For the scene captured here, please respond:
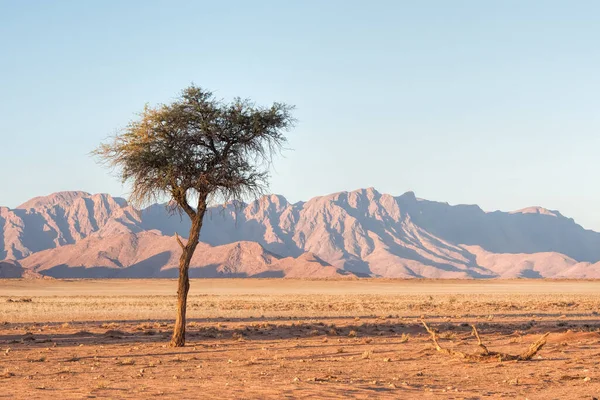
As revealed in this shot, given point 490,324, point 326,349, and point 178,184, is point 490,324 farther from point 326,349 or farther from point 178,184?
point 178,184

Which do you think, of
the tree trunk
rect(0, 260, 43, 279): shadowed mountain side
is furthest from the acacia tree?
rect(0, 260, 43, 279): shadowed mountain side

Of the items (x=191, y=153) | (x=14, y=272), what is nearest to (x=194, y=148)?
(x=191, y=153)

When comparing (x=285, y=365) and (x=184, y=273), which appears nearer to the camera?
(x=285, y=365)

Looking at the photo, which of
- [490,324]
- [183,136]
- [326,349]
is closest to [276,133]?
[183,136]

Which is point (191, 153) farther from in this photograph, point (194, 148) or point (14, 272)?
point (14, 272)

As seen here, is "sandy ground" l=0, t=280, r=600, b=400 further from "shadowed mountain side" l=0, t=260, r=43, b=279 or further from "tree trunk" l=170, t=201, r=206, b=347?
"shadowed mountain side" l=0, t=260, r=43, b=279

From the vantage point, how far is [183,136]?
2336 cm

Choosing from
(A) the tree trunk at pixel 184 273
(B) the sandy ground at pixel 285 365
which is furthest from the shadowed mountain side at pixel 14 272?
(A) the tree trunk at pixel 184 273

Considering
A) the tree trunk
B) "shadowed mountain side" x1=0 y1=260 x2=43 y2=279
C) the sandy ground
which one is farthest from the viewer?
"shadowed mountain side" x1=0 y1=260 x2=43 y2=279

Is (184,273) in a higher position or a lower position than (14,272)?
higher

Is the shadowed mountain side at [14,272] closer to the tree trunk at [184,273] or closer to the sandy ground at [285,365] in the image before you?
the sandy ground at [285,365]

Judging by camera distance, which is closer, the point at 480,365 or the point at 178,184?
the point at 480,365

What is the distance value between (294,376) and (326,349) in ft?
20.6

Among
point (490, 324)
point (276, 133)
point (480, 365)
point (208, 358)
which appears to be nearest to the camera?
point (480, 365)
